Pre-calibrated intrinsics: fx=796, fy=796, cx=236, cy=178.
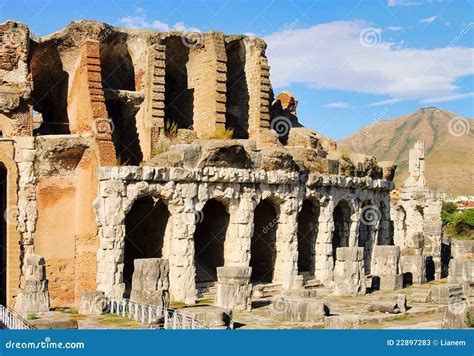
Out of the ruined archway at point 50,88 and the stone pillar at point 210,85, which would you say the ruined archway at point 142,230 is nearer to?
the stone pillar at point 210,85

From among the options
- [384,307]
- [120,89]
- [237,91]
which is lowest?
[384,307]

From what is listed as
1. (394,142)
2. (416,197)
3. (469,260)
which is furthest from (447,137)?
(469,260)

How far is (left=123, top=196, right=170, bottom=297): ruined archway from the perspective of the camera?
83.6ft

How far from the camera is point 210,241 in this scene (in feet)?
87.7

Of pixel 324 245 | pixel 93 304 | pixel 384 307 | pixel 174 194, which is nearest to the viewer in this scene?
pixel 93 304

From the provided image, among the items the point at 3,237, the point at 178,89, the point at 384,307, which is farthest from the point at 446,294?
the point at 3,237

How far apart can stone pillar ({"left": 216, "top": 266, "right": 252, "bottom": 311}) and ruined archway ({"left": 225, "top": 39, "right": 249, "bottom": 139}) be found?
10315 millimetres

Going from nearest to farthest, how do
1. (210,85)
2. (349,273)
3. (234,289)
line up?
1. (234,289)
2. (349,273)
3. (210,85)

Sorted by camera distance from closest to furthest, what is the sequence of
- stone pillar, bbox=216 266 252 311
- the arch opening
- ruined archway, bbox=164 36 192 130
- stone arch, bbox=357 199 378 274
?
1. stone pillar, bbox=216 266 252 311
2. the arch opening
3. ruined archway, bbox=164 36 192 130
4. stone arch, bbox=357 199 378 274

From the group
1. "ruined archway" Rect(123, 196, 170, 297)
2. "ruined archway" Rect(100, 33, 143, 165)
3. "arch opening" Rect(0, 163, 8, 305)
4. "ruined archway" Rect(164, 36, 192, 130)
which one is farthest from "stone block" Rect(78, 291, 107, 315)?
"ruined archway" Rect(164, 36, 192, 130)

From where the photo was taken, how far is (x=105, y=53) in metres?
28.1

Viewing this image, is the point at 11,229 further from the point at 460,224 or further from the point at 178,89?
the point at 460,224

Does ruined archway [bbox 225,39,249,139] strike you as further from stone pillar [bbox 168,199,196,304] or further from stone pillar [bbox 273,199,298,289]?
stone pillar [bbox 168,199,196,304]

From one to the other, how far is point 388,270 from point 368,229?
201 inches
